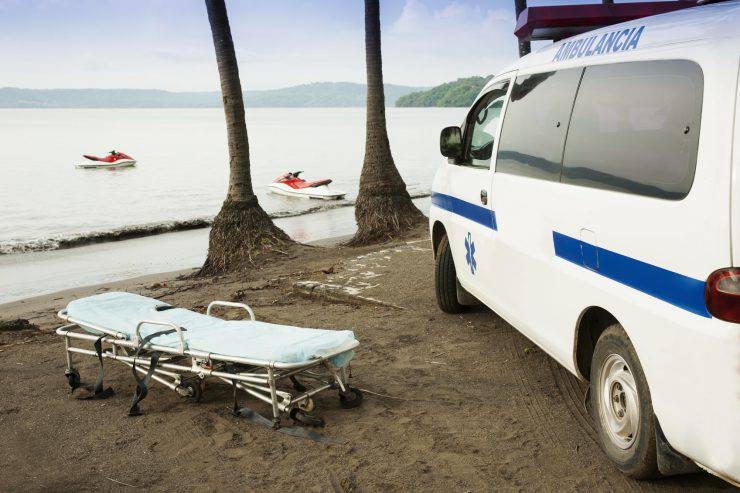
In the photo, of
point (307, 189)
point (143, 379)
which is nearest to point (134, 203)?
point (307, 189)

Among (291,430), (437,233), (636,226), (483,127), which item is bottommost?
(291,430)

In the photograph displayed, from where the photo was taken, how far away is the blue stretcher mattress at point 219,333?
4473 millimetres

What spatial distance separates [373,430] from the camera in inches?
175

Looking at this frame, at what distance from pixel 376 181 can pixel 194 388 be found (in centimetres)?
896

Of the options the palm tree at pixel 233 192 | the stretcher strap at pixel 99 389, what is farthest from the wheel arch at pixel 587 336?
the palm tree at pixel 233 192

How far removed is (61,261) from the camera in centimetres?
1748

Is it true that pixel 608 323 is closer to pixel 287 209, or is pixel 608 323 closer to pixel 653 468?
pixel 653 468

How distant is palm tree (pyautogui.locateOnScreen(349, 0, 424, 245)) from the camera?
13383 millimetres

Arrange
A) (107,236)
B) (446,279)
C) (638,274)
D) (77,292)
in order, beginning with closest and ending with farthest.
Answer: (638,274)
(446,279)
(77,292)
(107,236)

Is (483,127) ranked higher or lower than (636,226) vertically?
higher

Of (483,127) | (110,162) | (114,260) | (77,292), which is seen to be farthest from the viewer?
(110,162)

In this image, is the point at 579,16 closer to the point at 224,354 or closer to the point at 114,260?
the point at 224,354

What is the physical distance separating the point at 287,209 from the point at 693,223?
24.0 metres

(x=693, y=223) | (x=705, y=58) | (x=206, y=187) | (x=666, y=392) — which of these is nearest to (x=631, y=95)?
(x=705, y=58)
